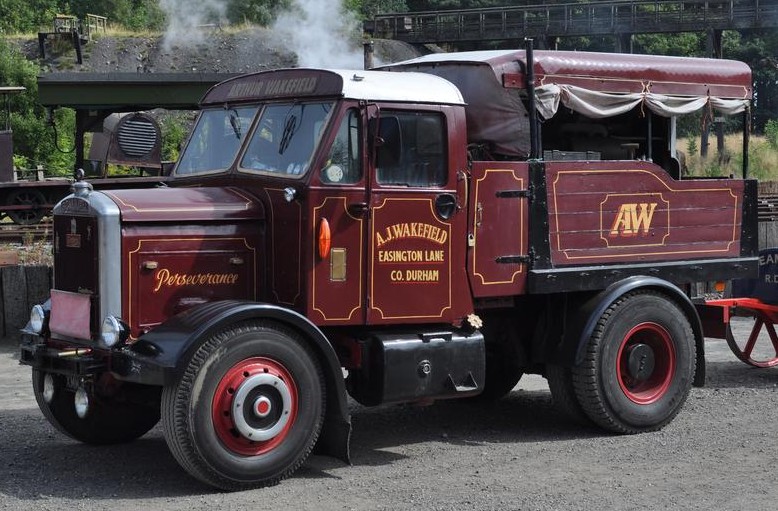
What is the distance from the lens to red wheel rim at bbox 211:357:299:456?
667 centimetres

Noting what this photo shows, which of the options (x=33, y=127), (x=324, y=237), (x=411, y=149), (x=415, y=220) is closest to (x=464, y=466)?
(x=415, y=220)

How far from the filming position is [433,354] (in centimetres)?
750

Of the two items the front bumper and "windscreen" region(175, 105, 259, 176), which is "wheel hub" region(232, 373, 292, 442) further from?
"windscreen" region(175, 105, 259, 176)

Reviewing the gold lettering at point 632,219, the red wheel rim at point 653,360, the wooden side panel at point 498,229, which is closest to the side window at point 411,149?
the wooden side panel at point 498,229

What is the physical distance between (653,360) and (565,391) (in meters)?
0.76

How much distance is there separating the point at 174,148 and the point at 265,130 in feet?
94.5

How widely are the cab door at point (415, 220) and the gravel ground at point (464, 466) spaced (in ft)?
3.23

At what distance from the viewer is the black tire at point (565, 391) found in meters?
8.30

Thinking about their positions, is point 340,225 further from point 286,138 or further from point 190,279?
point 190,279

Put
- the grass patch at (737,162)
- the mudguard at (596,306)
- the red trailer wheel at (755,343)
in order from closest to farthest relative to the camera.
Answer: the mudguard at (596,306) < the red trailer wheel at (755,343) < the grass patch at (737,162)

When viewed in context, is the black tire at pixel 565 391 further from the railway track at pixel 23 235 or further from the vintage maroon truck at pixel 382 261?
the railway track at pixel 23 235

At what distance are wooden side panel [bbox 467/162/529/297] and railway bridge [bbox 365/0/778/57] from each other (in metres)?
27.4

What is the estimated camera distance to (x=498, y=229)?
7.91 m

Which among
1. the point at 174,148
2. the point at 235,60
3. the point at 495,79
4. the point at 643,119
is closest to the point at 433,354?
the point at 495,79
